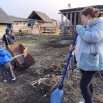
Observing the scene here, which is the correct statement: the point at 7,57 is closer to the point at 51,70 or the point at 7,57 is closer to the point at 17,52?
the point at 51,70

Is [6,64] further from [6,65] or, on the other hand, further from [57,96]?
[57,96]

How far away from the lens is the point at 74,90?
16.3 feet

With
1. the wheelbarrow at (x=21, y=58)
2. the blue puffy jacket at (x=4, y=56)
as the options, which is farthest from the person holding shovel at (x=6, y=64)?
the wheelbarrow at (x=21, y=58)

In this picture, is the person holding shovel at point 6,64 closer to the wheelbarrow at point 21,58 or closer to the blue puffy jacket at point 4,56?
the blue puffy jacket at point 4,56

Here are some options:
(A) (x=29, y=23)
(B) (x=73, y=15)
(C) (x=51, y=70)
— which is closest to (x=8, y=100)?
(C) (x=51, y=70)

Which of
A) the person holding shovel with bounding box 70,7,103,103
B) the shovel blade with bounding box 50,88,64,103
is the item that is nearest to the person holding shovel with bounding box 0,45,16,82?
the shovel blade with bounding box 50,88,64,103

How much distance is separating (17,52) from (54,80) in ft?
10.2

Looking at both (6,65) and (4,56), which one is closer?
(4,56)

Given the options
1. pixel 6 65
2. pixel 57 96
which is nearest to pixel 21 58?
pixel 6 65

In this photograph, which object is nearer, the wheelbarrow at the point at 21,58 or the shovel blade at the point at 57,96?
the shovel blade at the point at 57,96

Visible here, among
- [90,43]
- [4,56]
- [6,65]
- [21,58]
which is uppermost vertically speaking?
[90,43]

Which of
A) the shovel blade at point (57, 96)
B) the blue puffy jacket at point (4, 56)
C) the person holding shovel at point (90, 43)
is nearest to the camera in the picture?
the person holding shovel at point (90, 43)

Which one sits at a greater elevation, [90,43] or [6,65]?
[90,43]

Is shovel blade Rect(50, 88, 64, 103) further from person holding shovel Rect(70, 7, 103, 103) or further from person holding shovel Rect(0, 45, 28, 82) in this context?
person holding shovel Rect(0, 45, 28, 82)
